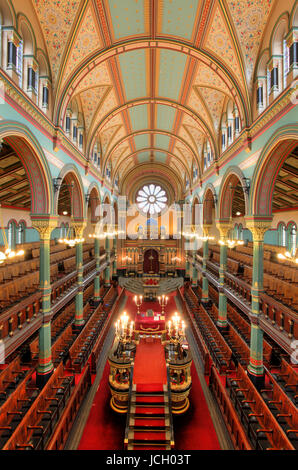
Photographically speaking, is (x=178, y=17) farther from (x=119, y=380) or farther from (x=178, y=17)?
(x=119, y=380)

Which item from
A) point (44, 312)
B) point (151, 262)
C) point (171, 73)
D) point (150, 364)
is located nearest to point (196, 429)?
point (150, 364)

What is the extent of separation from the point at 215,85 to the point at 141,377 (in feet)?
46.3

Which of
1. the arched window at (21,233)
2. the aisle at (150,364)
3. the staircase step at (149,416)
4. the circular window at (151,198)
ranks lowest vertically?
the staircase step at (149,416)

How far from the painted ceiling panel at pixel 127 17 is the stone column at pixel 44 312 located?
8696mm

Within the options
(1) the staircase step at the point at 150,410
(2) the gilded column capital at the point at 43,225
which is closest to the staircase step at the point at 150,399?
(1) the staircase step at the point at 150,410

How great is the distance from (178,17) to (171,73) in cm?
385

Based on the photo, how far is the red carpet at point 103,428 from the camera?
775 cm

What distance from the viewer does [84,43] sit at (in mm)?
10547

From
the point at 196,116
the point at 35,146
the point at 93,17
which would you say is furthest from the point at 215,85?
the point at 35,146

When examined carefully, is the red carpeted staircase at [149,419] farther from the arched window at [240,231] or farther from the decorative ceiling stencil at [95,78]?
the arched window at [240,231]

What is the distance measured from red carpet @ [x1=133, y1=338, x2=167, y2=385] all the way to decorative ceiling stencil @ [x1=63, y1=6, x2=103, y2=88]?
41.0 feet

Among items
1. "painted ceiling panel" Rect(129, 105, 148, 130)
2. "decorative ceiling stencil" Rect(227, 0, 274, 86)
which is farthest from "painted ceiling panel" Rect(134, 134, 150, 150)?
"decorative ceiling stencil" Rect(227, 0, 274, 86)

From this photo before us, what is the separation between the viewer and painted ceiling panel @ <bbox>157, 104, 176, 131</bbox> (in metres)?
18.7

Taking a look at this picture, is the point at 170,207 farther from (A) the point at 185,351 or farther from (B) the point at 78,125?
(A) the point at 185,351
